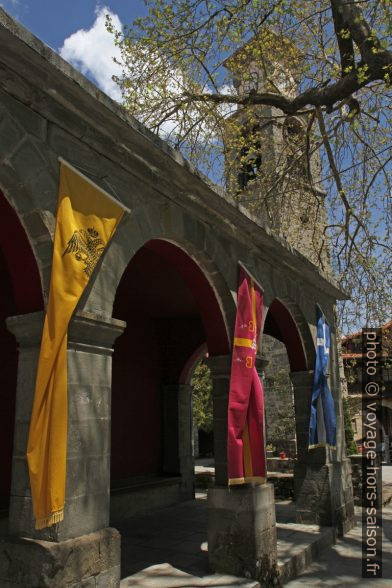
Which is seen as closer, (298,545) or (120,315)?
(298,545)

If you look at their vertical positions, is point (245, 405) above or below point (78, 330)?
below

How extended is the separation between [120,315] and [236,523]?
14.9 ft

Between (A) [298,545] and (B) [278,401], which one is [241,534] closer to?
(A) [298,545]

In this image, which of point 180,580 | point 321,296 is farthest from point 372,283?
point 180,580

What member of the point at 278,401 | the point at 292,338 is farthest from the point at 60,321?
the point at 278,401

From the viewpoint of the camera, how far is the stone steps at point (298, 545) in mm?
5590

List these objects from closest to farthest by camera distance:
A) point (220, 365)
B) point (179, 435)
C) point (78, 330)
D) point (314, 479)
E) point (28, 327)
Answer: point (28, 327) → point (78, 330) → point (220, 365) → point (314, 479) → point (179, 435)

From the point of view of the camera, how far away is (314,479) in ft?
25.0

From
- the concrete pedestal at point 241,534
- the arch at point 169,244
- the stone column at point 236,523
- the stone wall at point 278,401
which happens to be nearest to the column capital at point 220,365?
the stone column at point 236,523

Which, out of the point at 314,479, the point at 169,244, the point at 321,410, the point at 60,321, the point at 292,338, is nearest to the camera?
the point at 60,321

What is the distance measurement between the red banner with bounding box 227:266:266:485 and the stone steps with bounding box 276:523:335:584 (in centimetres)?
102

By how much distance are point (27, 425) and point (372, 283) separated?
26.7 ft

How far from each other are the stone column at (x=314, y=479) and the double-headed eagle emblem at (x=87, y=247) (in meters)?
5.09

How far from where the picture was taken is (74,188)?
369cm
